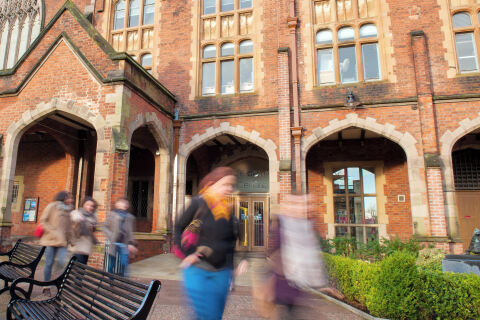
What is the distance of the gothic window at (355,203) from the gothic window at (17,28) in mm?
15023

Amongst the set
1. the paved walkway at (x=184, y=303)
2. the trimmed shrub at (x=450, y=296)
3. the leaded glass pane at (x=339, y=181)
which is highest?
the leaded glass pane at (x=339, y=181)

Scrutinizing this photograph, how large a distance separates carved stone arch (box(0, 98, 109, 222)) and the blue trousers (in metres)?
5.85

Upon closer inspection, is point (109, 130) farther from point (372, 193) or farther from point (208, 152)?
point (372, 193)

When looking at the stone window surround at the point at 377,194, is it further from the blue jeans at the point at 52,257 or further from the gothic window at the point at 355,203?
the blue jeans at the point at 52,257

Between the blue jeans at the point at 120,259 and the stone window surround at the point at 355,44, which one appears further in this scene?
the stone window surround at the point at 355,44

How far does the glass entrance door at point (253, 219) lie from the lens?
38.7 feet

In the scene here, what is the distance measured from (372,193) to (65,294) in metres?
10.3

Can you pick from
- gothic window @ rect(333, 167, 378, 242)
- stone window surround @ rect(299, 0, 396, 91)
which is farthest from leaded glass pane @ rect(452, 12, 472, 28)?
gothic window @ rect(333, 167, 378, 242)

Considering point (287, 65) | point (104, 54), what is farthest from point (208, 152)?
point (104, 54)

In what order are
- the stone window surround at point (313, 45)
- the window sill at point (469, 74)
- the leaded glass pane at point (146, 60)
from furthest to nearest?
the leaded glass pane at point (146, 60) < the stone window surround at point (313, 45) < the window sill at point (469, 74)

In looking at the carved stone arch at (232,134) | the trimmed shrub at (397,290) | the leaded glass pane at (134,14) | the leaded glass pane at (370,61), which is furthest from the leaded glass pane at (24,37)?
the trimmed shrub at (397,290)

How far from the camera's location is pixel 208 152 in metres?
12.8

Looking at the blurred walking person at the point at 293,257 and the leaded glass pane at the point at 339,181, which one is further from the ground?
the leaded glass pane at the point at 339,181

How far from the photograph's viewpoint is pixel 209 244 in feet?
7.98
